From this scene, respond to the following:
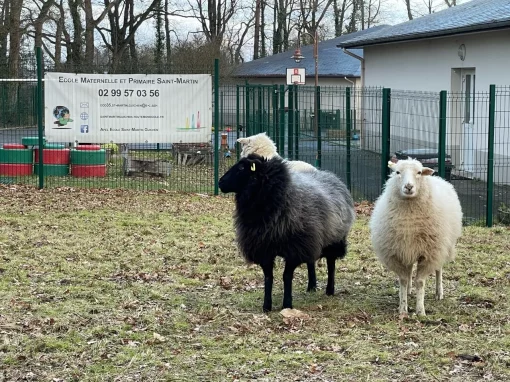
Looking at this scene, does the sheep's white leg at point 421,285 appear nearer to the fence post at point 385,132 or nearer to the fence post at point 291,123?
the fence post at point 385,132

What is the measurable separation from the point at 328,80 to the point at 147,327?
36527 mm

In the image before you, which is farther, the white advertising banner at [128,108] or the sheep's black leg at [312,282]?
the white advertising banner at [128,108]

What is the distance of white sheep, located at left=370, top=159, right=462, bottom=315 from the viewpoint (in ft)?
24.9

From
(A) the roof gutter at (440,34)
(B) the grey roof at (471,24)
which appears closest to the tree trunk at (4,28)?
(A) the roof gutter at (440,34)

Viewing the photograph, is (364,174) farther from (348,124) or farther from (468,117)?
(468,117)

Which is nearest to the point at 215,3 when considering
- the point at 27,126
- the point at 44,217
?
the point at 27,126

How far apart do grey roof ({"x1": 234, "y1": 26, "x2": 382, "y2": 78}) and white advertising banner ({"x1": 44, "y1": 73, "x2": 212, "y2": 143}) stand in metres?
25.5

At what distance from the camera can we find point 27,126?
56.5 feet

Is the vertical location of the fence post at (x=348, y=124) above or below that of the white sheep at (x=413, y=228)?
above

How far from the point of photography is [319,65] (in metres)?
43.9

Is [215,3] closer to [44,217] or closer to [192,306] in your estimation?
[44,217]

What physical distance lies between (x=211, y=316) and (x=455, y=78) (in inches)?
634

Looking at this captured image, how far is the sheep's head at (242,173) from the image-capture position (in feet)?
25.1

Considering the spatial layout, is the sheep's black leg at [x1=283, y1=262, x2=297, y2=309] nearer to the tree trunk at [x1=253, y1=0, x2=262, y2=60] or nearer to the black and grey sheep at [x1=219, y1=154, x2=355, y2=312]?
the black and grey sheep at [x1=219, y1=154, x2=355, y2=312]
